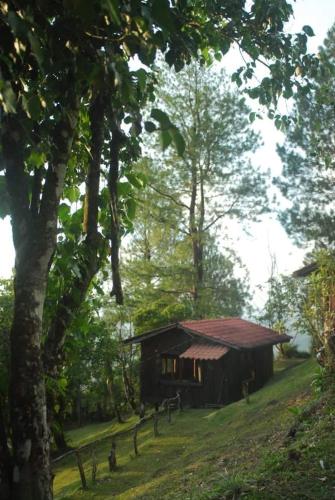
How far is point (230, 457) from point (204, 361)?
13.2 metres

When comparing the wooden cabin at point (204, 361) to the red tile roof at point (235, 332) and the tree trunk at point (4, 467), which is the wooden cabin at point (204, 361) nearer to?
the red tile roof at point (235, 332)

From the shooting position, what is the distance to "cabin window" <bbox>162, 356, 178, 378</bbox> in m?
23.8

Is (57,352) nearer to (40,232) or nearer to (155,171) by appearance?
(40,232)

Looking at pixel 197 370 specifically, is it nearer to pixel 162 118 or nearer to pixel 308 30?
pixel 308 30

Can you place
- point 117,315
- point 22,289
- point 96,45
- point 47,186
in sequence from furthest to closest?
1. point 117,315
2. point 47,186
3. point 22,289
4. point 96,45

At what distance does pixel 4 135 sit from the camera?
301 cm

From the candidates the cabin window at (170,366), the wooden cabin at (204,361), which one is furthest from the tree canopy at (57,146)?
the cabin window at (170,366)

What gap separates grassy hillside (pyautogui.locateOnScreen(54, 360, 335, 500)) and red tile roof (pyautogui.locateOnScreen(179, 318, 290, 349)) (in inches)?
93.0

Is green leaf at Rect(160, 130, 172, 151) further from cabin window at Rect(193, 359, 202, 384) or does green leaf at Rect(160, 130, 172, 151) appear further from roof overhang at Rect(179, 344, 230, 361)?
cabin window at Rect(193, 359, 202, 384)

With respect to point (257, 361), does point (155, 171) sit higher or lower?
higher

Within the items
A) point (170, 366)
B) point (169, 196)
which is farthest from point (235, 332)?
point (169, 196)

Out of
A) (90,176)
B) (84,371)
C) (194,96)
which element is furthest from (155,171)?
(90,176)

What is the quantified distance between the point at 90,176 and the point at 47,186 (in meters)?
0.49

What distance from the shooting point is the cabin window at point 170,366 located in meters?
23.8
